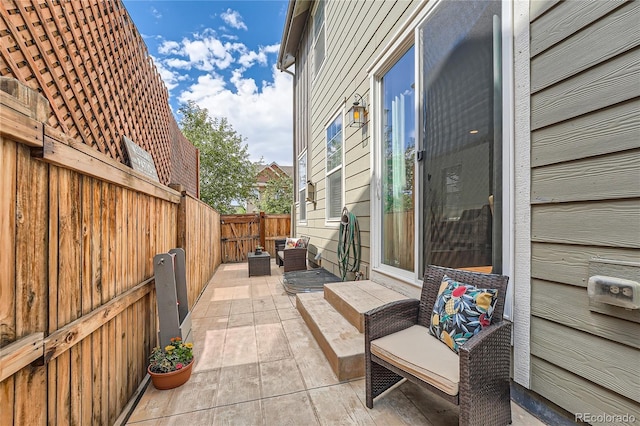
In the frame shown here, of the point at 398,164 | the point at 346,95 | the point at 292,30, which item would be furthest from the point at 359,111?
the point at 292,30

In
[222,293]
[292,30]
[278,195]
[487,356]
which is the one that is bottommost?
[222,293]

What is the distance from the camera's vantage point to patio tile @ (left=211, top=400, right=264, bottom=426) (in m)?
1.66

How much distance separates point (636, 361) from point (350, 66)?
4.35 meters

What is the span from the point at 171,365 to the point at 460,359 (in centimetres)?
189

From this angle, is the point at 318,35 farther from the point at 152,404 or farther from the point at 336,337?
the point at 152,404

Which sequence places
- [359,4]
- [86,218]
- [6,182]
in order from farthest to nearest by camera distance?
1. [359,4]
2. [86,218]
3. [6,182]

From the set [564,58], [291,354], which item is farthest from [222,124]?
[564,58]

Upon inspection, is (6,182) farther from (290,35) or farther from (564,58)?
(290,35)

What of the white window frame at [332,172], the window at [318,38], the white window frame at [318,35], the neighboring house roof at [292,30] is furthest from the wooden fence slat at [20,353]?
the neighboring house roof at [292,30]

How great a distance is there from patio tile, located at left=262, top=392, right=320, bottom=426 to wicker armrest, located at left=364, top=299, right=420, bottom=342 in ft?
1.87

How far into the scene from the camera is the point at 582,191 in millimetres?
1354

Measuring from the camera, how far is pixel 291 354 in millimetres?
2486

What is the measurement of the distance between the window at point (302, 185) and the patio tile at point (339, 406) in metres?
5.67

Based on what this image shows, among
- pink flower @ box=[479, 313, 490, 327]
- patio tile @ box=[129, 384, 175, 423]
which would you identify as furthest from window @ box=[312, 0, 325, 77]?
patio tile @ box=[129, 384, 175, 423]
